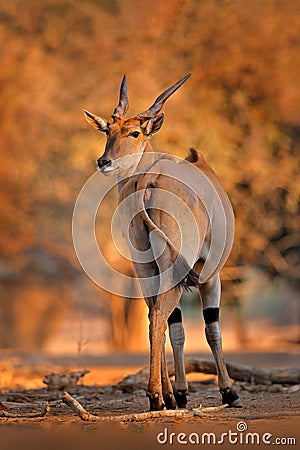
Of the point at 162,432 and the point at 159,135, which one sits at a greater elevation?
the point at 159,135

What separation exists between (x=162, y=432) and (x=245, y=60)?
1436 cm

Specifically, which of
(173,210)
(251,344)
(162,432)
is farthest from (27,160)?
(162,432)

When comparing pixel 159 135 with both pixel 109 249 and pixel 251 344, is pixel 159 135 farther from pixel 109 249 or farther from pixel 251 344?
pixel 251 344

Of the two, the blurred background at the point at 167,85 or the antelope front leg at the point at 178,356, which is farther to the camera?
the blurred background at the point at 167,85

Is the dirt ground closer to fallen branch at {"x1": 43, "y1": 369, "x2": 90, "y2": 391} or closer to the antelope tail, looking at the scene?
fallen branch at {"x1": 43, "y1": 369, "x2": 90, "y2": 391}

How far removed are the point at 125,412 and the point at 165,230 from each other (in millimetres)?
1582

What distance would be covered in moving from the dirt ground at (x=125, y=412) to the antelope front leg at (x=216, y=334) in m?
0.20

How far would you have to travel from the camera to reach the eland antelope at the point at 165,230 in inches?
290

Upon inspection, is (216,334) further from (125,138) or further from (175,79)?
(175,79)

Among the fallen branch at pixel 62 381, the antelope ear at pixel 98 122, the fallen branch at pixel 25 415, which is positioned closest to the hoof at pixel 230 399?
the fallen branch at pixel 25 415

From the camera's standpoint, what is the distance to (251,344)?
27281 mm

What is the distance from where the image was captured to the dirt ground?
244 inches

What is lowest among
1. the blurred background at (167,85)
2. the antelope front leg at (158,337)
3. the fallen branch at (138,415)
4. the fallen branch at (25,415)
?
the fallen branch at (138,415)

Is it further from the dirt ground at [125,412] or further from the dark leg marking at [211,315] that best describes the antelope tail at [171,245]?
the dirt ground at [125,412]
